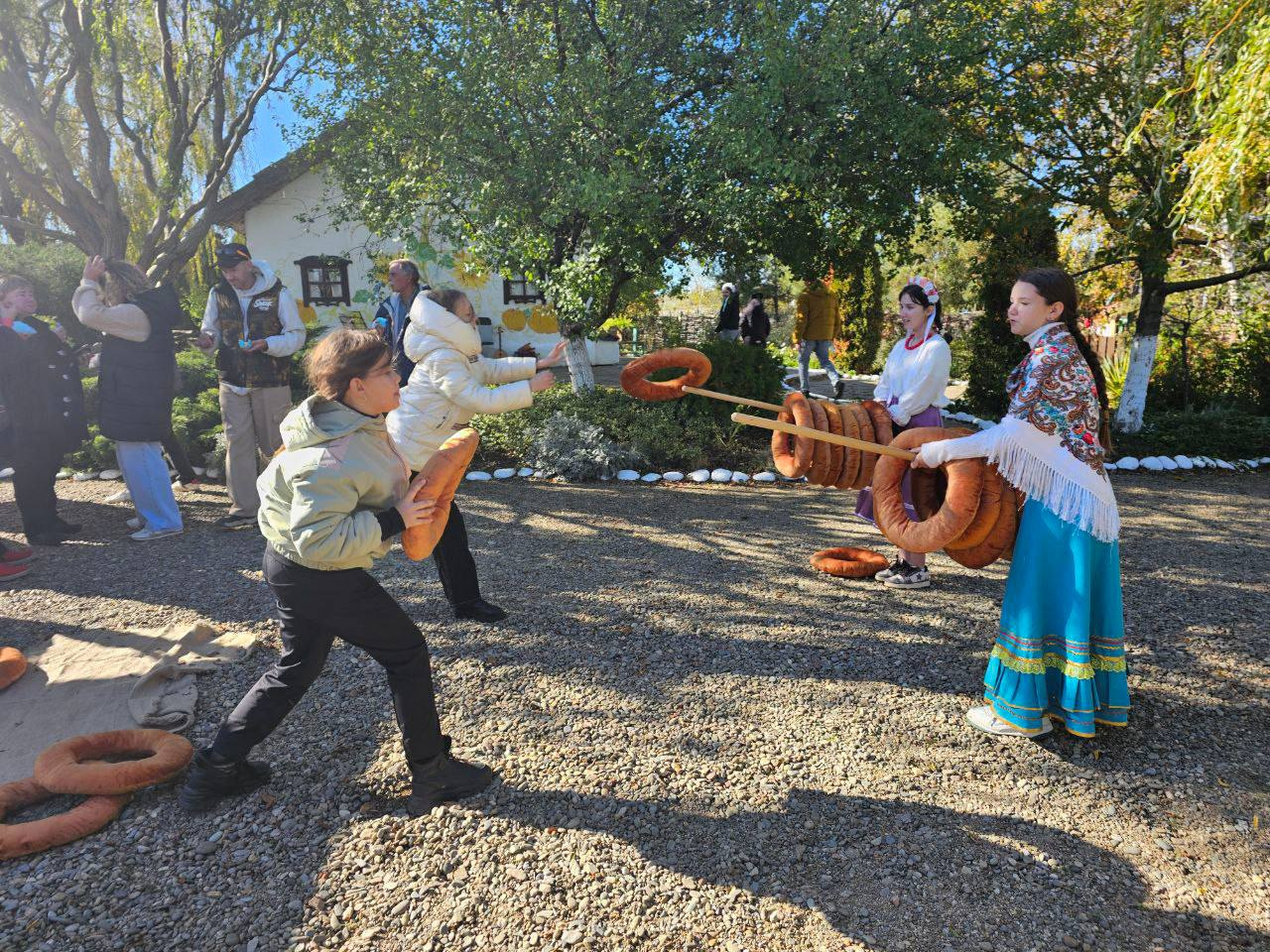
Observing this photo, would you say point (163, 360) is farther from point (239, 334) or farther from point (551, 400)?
point (551, 400)

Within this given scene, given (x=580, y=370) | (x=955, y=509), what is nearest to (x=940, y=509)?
(x=955, y=509)

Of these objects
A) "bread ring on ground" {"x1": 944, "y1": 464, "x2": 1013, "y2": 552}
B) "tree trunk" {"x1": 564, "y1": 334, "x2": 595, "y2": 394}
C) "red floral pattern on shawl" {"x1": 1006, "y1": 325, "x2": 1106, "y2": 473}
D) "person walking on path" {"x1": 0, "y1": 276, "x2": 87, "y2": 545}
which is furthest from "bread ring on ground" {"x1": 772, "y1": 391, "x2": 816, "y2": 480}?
"tree trunk" {"x1": 564, "y1": 334, "x2": 595, "y2": 394}

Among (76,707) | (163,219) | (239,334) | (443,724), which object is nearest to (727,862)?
(443,724)

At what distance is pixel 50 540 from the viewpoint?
5992 millimetres

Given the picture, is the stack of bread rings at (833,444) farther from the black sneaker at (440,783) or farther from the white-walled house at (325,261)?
the white-walled house at (325,261)

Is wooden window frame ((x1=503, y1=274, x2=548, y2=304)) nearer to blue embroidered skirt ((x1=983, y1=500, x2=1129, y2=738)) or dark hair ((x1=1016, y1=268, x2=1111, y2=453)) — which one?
dark hair ((x1=1016, y1=268, x2=1111, y2=453))

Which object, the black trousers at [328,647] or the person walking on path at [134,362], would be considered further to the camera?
the person walking on path at [134,362]

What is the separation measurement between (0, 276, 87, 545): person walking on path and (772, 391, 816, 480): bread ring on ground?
5282 millimetres

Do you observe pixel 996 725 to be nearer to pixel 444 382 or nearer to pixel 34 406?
pixel 444 382

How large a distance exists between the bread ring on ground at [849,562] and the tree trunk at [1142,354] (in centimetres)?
600

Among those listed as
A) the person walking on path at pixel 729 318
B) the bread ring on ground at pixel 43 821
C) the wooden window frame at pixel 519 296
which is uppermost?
the wooden window frame at pixel 519 296

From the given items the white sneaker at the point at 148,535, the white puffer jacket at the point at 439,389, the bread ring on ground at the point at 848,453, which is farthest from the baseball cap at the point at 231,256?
the bread ring on ground at the point at 848,453

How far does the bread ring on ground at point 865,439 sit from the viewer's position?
3.73m

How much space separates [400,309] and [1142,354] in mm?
8708
